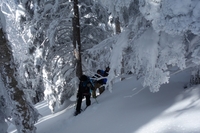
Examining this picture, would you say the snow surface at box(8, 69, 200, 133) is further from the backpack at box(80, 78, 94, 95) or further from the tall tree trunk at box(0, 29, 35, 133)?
the backpack at box(80, 78, 94, 95)

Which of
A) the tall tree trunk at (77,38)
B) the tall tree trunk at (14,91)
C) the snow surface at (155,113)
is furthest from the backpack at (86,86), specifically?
the tall tree trunk at (14,91)

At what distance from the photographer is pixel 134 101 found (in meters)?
6.12

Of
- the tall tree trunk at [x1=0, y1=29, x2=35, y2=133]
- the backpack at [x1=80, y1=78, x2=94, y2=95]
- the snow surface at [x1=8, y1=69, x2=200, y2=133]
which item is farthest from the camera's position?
the backpack at [x1=80, y1=78, x2=94, y2=95]

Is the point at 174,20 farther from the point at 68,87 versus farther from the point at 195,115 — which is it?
the point at 68,87

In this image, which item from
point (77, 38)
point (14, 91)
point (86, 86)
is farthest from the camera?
point (77, 38)

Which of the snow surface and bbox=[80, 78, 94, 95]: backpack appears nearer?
the snow surface

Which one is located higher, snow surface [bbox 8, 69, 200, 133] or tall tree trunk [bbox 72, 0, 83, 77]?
tall tree trunk [bbox 72, 0, 83, 77]

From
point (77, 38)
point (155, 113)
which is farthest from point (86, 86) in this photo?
point (155, 113)

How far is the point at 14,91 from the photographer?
5805 millimetres

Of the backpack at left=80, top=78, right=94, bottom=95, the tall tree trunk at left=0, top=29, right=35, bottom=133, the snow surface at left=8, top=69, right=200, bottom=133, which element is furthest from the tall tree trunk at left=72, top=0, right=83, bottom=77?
the tall tree trunk at left=0, top=29, right=35, bottom=133

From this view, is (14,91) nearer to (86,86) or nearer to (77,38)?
(86,86)

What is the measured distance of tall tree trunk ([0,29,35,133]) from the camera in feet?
18.4

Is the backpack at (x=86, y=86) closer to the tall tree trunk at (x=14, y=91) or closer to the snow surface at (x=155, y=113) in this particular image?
the snow surface at (x=155, y=113)

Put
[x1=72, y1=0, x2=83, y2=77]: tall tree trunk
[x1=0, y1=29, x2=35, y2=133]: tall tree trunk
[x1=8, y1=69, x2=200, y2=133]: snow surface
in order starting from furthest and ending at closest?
[x1=72, y1=0, x2=83, y2=77]: tall tree trunk → [x1=0, y1=29, x2=35, y2=133]: tall tree trunk → [x1=8, y1=69, x2=200, y2=133]: snow surface
